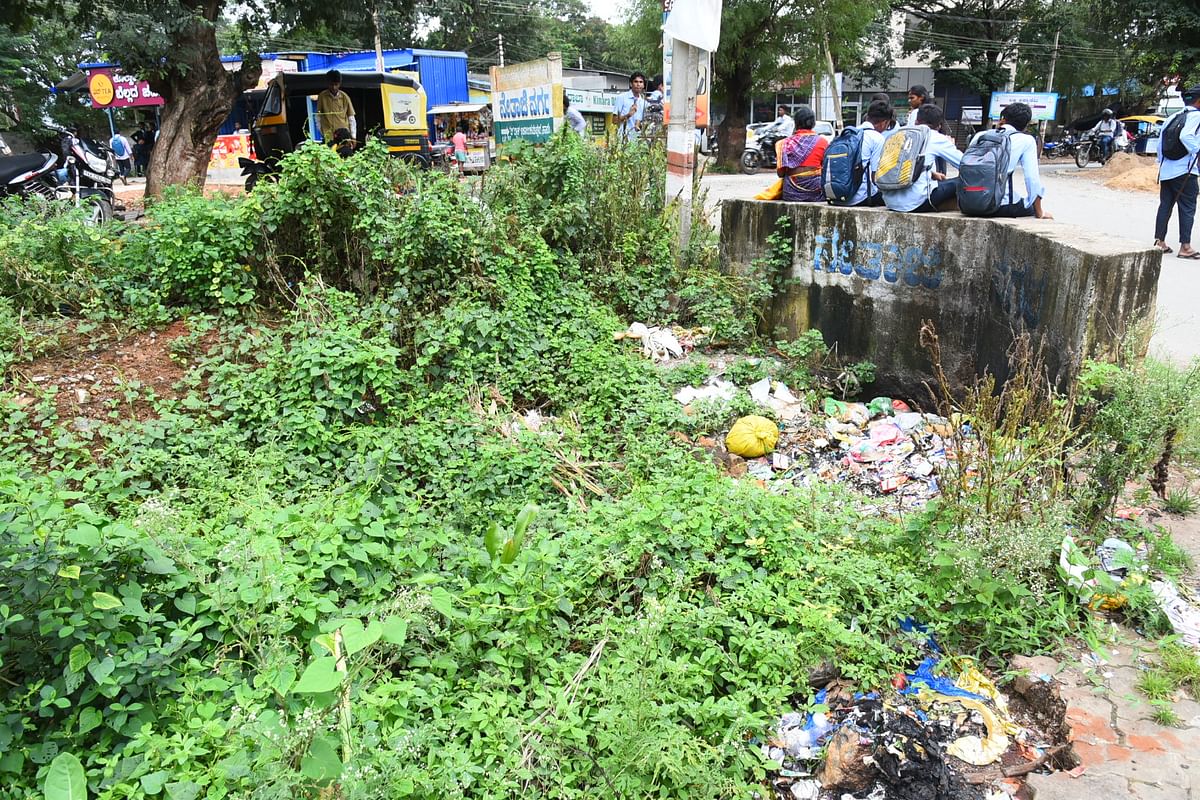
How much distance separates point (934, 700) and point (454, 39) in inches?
1678

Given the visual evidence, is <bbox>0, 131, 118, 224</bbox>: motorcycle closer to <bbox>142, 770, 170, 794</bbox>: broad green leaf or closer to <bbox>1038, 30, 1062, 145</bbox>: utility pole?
<bbox>142, 770, 170, 794</bbox>: broad green leaf

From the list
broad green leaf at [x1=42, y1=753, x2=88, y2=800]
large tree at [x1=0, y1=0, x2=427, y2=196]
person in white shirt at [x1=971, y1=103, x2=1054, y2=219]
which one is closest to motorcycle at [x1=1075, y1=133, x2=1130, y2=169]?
large tree at [x1=0, y1=0, x2=427, y2=196]

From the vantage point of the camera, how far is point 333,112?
10688 mm

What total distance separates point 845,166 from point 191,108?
29.7 feet

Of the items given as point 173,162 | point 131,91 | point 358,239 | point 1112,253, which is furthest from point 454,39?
point 1112,253

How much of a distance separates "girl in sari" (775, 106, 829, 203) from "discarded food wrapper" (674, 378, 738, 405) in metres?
1.87

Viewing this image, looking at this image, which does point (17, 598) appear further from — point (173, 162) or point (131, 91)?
point (131, 91)

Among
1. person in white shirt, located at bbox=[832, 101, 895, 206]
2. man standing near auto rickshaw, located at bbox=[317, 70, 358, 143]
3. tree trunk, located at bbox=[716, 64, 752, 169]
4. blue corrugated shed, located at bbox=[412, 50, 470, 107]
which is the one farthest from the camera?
blue corrugated shed, located at bbox=[412, 50, 470, 107]

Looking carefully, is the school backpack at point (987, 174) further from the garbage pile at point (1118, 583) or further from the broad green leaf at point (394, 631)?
the broad green leaf at point (394, 631)

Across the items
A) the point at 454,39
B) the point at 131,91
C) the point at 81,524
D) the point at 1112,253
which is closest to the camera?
the point at 81,524

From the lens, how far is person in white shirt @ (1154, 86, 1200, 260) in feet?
A: 25.6

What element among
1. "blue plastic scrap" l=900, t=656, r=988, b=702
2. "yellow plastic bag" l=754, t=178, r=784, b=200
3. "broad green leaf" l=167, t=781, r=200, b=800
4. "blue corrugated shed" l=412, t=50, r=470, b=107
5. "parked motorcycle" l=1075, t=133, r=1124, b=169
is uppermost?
"blue corrugated shed" l=412, t=50, r=470, b=107

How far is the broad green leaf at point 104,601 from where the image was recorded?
2533mm

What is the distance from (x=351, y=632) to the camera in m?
2.49
